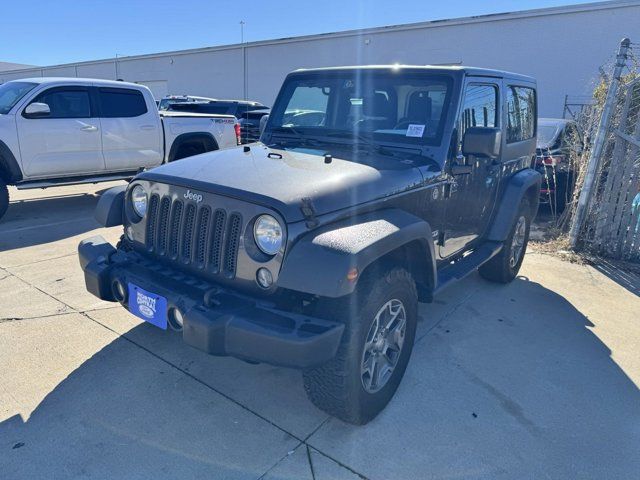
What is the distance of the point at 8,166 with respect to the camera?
662 cm

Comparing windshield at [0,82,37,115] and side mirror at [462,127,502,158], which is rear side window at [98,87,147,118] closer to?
windshield at [0,82,37,115]

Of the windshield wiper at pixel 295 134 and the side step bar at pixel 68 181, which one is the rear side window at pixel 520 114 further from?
the side step bar at pixel 68 181

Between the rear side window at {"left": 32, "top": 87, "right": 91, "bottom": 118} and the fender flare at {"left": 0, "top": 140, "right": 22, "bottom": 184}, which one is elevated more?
the rear side window at {"left": 32, "top": 87, "right": 91, "bottom": 118}

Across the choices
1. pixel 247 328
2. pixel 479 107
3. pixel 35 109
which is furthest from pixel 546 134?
pixel 35 109

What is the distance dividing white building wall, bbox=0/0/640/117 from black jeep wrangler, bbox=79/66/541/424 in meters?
11.7

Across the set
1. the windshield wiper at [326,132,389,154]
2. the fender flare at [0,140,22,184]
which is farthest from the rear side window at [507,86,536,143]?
the fender flare at [0,140,22,184]

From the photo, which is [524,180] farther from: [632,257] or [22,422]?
[22,422]

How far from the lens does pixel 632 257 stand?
589 centimetres

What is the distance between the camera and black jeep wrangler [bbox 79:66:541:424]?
2248 mm

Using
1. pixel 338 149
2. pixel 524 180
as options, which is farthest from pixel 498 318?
pixel 338 149

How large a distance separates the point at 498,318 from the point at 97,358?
3.28 m

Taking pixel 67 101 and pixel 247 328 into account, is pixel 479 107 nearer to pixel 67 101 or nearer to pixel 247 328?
pixel 247 328

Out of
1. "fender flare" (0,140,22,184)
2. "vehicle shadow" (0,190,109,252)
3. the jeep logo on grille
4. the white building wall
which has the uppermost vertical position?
the white building wall

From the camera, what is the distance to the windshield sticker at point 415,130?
3324 mm
